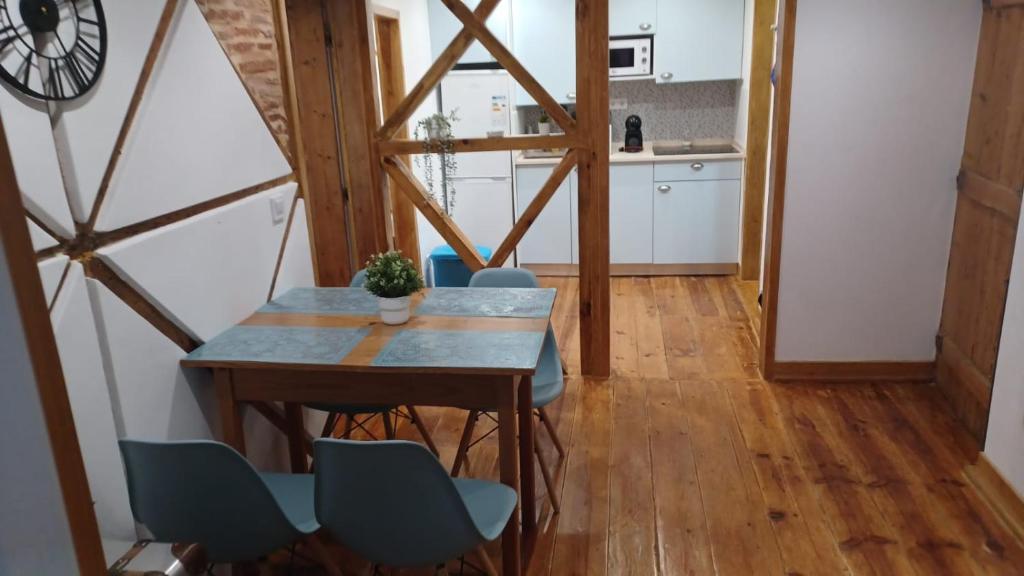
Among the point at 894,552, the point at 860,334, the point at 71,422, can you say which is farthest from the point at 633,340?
the point at 71,422

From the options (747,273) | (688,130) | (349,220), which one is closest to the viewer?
(349,220)

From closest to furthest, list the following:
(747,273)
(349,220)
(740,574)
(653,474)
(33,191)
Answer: (33,191), (740,574), (653,474), (349,220), (747,273)

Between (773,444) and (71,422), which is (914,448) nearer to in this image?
(773,444)

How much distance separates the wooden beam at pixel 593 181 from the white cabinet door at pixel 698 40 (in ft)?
7.43

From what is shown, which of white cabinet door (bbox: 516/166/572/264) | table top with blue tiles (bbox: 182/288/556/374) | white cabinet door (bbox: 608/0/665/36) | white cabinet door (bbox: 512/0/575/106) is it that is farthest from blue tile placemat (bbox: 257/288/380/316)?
white cabinet door (bbox: 608/0/665/36)

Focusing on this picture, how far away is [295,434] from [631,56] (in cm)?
410

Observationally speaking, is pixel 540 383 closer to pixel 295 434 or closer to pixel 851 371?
pixel 295 434

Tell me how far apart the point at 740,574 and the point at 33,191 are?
2400 mm

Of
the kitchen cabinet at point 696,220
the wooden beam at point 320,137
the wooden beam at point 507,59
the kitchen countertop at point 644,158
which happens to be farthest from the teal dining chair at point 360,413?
the kitchen cabinet at point 696,220

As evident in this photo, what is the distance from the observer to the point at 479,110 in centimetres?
575

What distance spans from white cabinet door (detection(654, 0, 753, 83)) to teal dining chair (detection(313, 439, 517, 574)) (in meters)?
4.60

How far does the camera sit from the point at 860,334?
12.7 feet

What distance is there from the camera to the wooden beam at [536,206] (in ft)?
12.5

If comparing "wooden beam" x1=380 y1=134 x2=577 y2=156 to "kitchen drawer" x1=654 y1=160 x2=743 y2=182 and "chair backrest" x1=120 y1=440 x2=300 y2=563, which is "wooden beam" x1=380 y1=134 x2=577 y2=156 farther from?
"chair backrest" x1=120 y1=440 x2=300 y2=563
